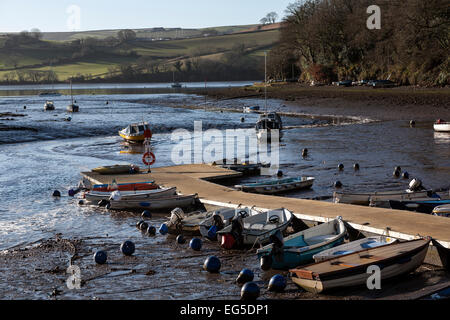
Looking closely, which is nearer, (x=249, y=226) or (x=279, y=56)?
(x=249, y=226)

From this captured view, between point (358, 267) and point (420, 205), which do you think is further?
point (420, 205)

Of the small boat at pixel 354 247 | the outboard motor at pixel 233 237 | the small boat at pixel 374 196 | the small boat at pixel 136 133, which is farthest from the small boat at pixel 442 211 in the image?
the small boat at pixel 136 133

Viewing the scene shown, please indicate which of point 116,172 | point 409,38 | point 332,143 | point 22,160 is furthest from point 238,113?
point 116,172

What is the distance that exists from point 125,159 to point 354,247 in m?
25.5

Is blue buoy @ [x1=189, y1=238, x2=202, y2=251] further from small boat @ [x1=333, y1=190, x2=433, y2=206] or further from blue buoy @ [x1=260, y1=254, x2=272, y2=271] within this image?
small boat @ [x1=333, y1=190, x2=433, y2=206]

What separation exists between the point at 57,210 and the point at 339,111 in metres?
51.1

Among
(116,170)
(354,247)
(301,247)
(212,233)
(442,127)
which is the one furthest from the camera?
(442,127)

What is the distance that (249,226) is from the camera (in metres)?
18.8

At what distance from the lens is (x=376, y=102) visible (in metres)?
70.7

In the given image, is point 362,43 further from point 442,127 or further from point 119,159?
point 119,159

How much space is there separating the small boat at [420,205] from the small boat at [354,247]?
442 centimetres

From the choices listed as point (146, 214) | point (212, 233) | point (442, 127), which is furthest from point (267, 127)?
point (212, 233)
